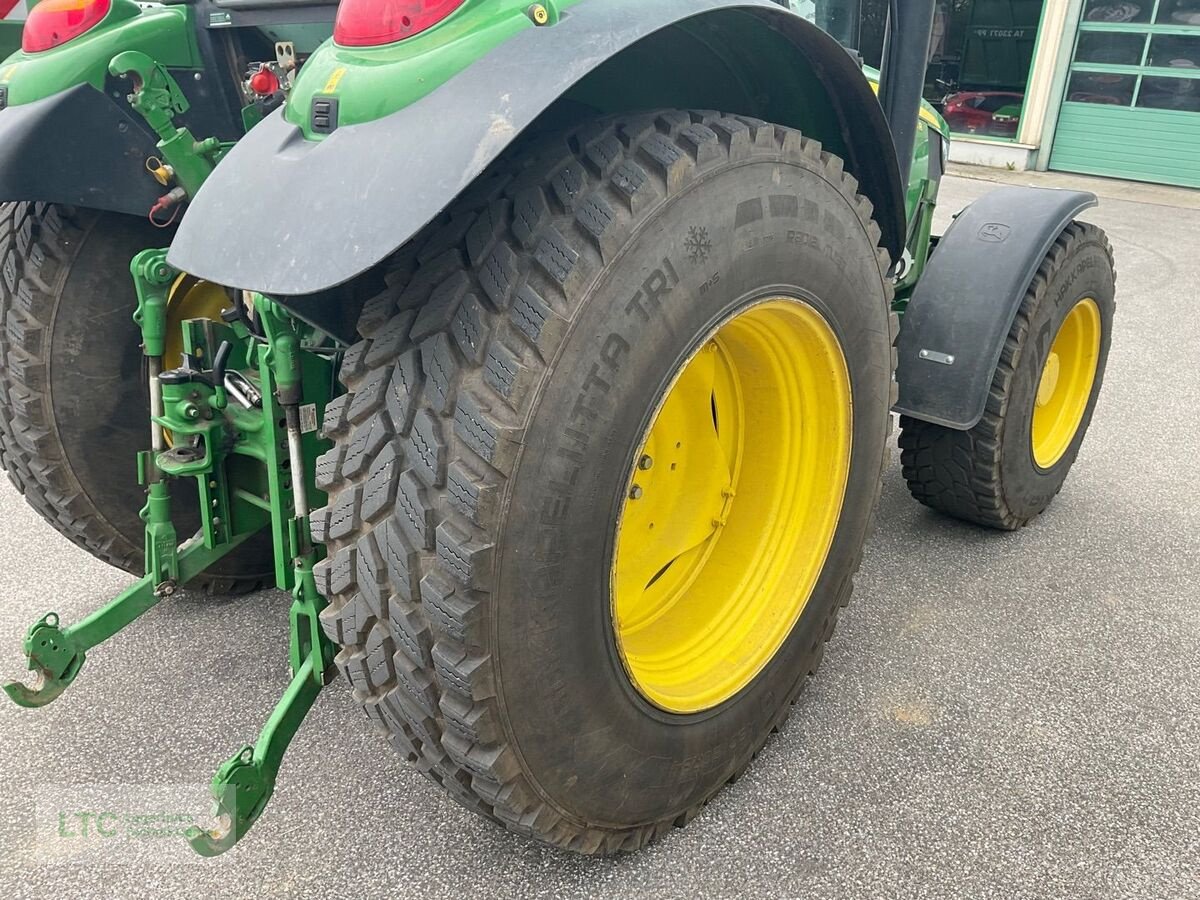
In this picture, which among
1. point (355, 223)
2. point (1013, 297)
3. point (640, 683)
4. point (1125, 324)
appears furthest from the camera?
point (1125, 324)

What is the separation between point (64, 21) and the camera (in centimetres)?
201

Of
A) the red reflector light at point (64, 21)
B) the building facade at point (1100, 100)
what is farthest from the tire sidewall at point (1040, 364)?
the building facade at point (1100, 100)

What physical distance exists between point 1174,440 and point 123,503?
4111 mm

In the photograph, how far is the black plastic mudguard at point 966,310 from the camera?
8.57 ft

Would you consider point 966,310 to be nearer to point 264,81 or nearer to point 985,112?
point 264,81

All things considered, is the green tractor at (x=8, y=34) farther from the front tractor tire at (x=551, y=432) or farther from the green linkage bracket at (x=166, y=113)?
the front tractor tire at (x=551, y=432)

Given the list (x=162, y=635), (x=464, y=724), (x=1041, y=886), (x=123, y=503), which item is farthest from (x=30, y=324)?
(x=1041, y=886)

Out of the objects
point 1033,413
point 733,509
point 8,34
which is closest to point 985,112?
point 1033,413

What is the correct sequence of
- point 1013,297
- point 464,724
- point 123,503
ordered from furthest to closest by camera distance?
point 1013,297 < point 123,503 < point 464,724

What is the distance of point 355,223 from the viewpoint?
45.8 inches

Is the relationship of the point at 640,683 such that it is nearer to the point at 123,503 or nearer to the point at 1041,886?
the point at 1041,886

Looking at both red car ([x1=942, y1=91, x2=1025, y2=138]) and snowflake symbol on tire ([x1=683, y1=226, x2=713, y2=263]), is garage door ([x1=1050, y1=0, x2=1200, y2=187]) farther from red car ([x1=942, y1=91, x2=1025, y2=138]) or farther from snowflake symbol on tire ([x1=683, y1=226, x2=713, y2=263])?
snowflake symbol on tire ([x1=683, y1=226, x2=713, y2=263])

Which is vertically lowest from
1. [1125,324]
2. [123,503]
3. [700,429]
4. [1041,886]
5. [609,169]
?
[1125,324]

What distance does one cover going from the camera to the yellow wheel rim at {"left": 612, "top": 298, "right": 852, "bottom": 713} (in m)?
1.94
